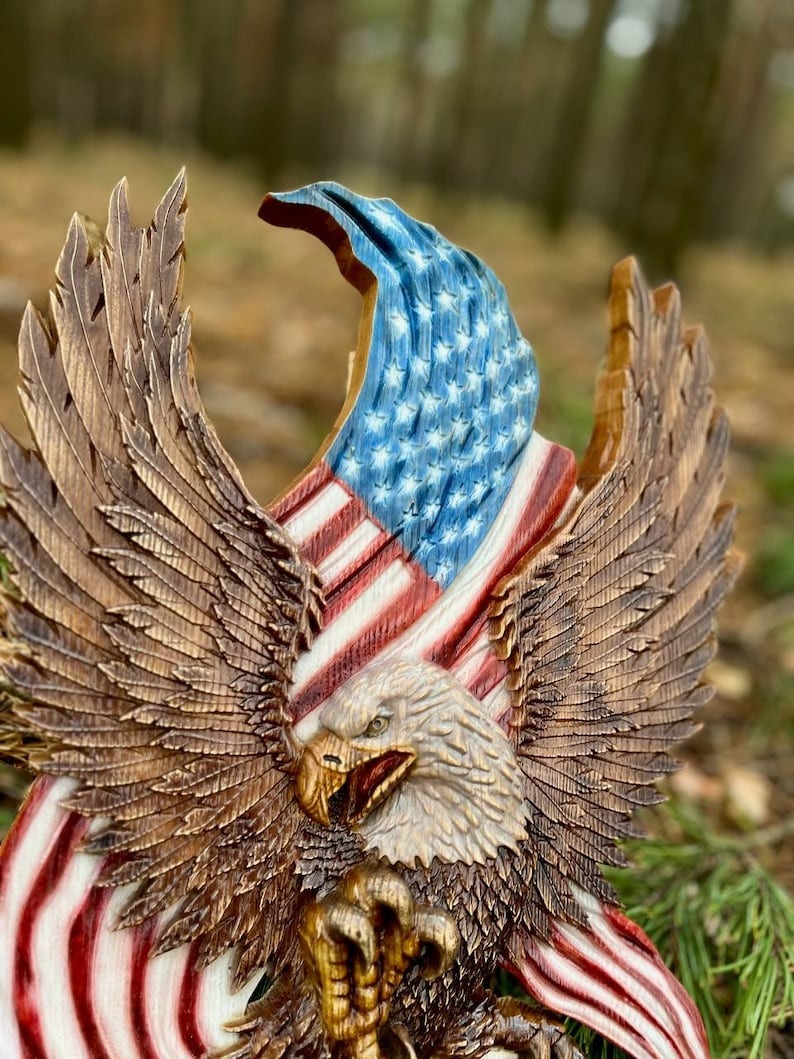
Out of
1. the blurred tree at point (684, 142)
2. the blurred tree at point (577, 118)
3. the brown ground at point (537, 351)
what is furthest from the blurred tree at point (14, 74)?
the blurred tree at point (577, 118)

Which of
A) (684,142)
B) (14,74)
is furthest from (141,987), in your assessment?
(14,74)

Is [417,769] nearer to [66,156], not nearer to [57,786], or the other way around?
[57,786]

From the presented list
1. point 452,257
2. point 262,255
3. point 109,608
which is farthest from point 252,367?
point 109,608

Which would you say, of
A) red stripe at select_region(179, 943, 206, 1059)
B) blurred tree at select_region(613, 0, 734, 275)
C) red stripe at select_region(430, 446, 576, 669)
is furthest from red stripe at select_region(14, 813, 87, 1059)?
blurred tree at select_region(613, 0, 734, 275)

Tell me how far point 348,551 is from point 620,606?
34 cm

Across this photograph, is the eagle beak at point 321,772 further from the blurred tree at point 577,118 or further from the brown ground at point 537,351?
the blurred tree at point 577,118

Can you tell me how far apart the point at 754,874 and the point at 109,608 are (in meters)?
1.07

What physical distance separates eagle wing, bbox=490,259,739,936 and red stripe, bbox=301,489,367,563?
0.55ft

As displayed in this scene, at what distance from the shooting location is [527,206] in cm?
802

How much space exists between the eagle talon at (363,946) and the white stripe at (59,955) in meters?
0.20

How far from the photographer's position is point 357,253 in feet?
2.82

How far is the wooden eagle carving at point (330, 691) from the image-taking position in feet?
2.43

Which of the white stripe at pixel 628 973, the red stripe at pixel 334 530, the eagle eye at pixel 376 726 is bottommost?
the white stripe at pixel 628 973

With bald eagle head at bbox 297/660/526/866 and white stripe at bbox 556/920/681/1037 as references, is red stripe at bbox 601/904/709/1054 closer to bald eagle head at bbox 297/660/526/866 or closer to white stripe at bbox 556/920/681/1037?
Result: white stripe at bbox 556/920/681/1037
